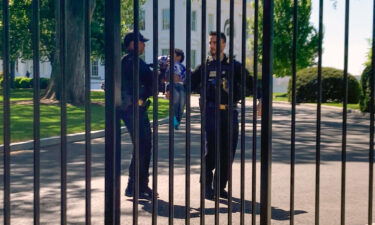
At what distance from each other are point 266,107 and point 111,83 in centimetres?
112

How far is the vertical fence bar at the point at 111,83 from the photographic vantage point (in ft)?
9.95

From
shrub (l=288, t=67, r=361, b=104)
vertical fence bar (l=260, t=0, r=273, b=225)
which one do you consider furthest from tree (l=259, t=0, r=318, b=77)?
vertical fence bar (l=260, t=0, r=273, b=225)

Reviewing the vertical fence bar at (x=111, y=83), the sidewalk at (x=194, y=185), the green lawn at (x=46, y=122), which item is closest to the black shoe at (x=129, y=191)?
the sidewalk at (x=194, y=185)

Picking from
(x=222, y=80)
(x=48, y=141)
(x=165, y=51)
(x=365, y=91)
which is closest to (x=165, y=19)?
(x=165, y=51)

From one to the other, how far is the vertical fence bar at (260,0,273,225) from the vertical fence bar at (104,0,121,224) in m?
1.05

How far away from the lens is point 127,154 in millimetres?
10727

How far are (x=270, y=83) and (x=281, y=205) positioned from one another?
9.91 feet

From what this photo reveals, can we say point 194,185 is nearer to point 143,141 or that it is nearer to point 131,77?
point 143,141

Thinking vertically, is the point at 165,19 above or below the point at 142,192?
above

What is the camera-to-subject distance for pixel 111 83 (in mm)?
3070

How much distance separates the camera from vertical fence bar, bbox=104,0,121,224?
303cm

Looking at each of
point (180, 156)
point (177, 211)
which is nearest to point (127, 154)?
point (180, 156)

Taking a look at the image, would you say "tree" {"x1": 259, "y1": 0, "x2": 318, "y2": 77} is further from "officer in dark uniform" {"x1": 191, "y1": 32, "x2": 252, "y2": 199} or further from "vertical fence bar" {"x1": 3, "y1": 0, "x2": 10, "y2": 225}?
"vertical fence bar" {"x1": 3, "y1": 0, "x2": 10, "y2": 225}

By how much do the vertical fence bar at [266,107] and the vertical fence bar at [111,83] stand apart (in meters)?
1.05
